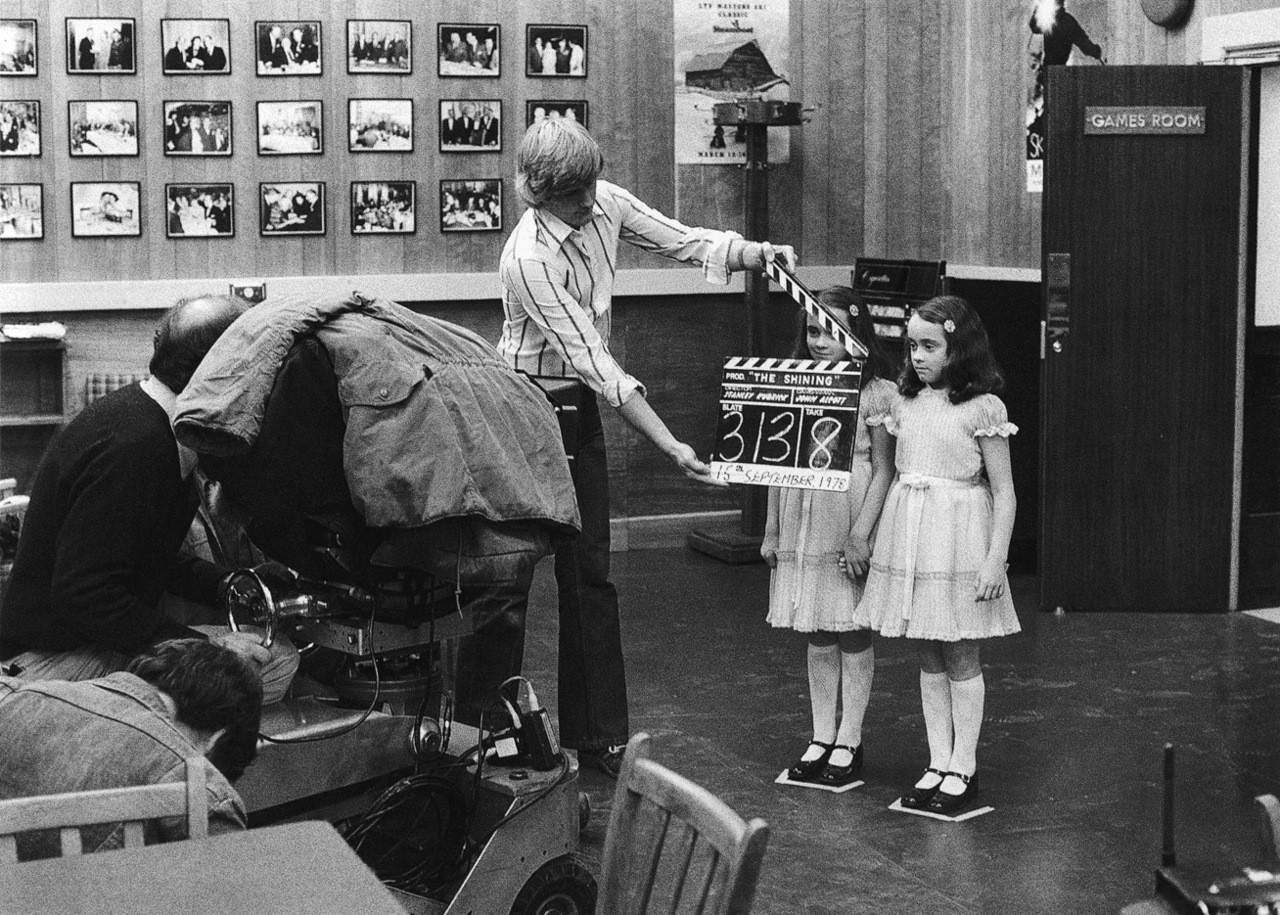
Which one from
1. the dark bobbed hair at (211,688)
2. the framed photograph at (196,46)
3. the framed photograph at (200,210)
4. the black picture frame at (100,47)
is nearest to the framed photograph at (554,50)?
the framed photograph at (196,46)

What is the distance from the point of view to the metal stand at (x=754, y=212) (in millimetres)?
8078

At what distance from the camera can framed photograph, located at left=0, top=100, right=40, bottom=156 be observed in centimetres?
756

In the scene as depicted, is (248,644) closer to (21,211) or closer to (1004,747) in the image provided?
(1004,747)

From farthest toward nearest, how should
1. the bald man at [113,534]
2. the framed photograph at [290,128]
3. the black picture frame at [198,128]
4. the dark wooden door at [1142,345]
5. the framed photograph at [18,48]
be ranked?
1. the framed photograph at [290,128]
2. the black picture frame at [198,128]
3. the framed photograph at [18,48]
4. the dark wooden door at [1142,345]
5. the bald man at [113,534]

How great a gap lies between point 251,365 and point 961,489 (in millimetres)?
1984

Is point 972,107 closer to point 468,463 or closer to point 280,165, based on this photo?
point 280,165

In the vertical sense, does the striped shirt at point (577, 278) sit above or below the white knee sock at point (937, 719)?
above

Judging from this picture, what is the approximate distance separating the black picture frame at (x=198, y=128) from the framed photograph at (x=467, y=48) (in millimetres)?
976

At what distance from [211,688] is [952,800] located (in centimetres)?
230

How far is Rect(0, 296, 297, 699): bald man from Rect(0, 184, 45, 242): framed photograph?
4.19 m

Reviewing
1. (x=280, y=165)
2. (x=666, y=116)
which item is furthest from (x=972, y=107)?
(x=280, y=165)

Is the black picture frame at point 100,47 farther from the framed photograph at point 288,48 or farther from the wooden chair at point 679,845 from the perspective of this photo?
the wooden chair at point 679,845

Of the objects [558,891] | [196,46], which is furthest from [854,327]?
[196,46]

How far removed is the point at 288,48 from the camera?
7.85 metres
